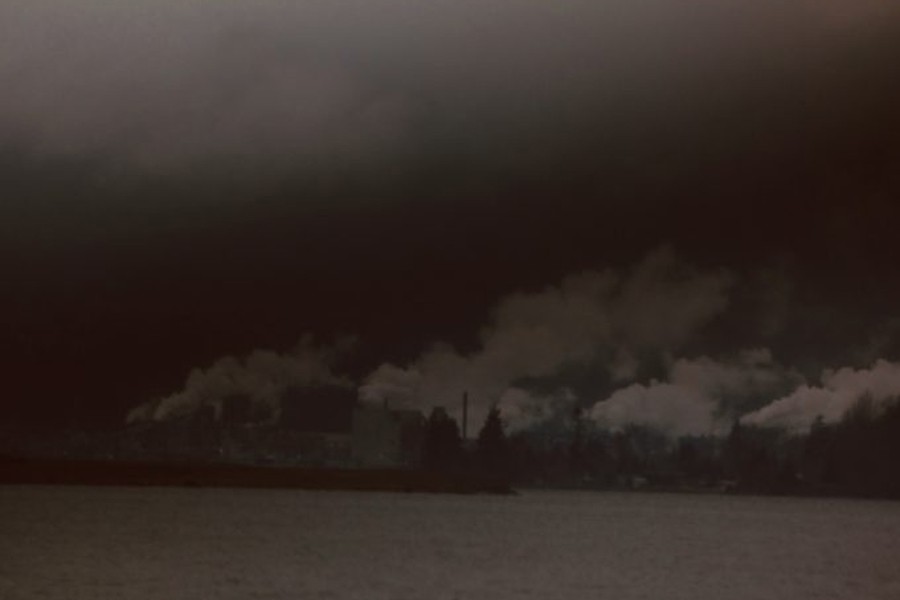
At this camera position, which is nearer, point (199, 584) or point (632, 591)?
point (199, 584)

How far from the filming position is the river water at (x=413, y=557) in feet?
172

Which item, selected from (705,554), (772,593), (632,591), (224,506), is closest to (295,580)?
(632,591)

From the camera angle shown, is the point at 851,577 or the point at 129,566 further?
the point at 851,577

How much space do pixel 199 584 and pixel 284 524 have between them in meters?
48.7

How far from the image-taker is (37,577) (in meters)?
51.3

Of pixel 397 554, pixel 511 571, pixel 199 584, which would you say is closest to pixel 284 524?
pixel 397 554

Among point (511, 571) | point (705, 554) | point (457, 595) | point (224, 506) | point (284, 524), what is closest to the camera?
point (457, 595)

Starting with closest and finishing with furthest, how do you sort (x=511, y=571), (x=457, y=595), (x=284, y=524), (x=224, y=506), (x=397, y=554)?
(x=457, y=595)
(x=511, y=571)
(x=397, y=554)
(x=284, y=524)
(x=224, y=506)

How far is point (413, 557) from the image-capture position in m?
67.8

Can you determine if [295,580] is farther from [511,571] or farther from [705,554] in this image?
[705,554]

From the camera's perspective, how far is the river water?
5238 centimetres

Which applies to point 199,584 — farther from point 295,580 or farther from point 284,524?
point 284,524

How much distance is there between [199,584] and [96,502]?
8928cm

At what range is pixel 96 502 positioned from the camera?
137500mm
